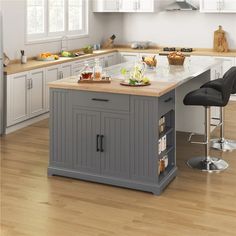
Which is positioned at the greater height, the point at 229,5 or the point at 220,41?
the point at 229,5

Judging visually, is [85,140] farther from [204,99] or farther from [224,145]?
[224,145]

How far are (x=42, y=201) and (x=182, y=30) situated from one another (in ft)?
19.0

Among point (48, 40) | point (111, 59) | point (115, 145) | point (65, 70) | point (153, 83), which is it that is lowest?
point (115, 145)

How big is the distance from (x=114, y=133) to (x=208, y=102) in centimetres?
104

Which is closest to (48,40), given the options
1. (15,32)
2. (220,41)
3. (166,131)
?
(15,32)

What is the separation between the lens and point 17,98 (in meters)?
5.79

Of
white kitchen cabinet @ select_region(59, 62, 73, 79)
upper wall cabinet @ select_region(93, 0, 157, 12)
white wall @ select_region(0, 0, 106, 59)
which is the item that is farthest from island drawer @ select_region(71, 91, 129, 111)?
upper wall cabinet @ select_region(93, 0, 157, 12)

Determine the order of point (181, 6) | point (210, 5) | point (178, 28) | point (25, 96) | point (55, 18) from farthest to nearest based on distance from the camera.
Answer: point (178, 28) → point (181, 6) → point (210, 5) → point (55, 18) → point (25, 96)

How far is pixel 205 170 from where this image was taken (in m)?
4.46

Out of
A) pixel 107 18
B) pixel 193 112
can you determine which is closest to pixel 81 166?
pixel 193 112

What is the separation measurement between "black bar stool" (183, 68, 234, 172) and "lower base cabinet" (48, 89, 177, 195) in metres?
0.36

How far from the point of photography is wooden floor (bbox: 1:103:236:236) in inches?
126

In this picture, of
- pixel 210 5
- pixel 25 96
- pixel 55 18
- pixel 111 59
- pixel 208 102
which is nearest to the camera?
pixel 208 102

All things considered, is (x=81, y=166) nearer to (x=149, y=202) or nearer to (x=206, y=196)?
(x=149, y=202)
